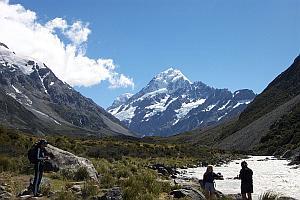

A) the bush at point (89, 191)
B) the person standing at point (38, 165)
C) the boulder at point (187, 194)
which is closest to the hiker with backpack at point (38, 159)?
the person standing at point (38, 165)

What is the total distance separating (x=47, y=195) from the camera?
19.9 meters

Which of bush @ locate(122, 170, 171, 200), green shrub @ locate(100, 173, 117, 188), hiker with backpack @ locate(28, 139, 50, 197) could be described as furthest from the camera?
green shrub @ locate(100, 173, 117, 188)

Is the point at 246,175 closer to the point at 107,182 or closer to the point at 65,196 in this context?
the point at 107,182

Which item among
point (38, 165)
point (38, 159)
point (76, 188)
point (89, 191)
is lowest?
point (89, 191)

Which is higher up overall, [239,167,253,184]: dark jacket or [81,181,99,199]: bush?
[239,167,253,184]: dark jacket

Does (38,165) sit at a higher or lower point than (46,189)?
higher

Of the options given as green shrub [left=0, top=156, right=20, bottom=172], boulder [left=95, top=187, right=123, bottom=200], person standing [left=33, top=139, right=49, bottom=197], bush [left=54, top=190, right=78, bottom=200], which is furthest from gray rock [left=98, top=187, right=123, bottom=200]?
green shrub [left=0, top=156, right=20, bottom=172]

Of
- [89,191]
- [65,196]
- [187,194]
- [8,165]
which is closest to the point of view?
[65,196]

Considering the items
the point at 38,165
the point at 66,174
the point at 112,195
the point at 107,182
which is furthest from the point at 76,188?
the point at 66,174

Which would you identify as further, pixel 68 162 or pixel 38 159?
pixel 68 162

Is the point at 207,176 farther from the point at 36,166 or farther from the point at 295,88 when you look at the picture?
the point at 295,88

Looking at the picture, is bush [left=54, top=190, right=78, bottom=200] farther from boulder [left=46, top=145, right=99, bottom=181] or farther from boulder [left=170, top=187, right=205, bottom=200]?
boulder [left=46, top=145, right=99, bottom=181]

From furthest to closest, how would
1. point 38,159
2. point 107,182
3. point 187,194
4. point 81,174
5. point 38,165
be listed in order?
1. point 81,174
2. point 107,182
3. point 187,194
4. point 38,159
5. point 38,165

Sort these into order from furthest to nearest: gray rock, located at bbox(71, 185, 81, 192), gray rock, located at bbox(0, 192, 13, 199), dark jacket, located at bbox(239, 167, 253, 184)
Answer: dark jacket, located at bbox(239, 167, 253, 184)
gray rock, located at bbox(71, 185, 81, 192)
gray rock, located at bbox(0, 192, 13, 199)
